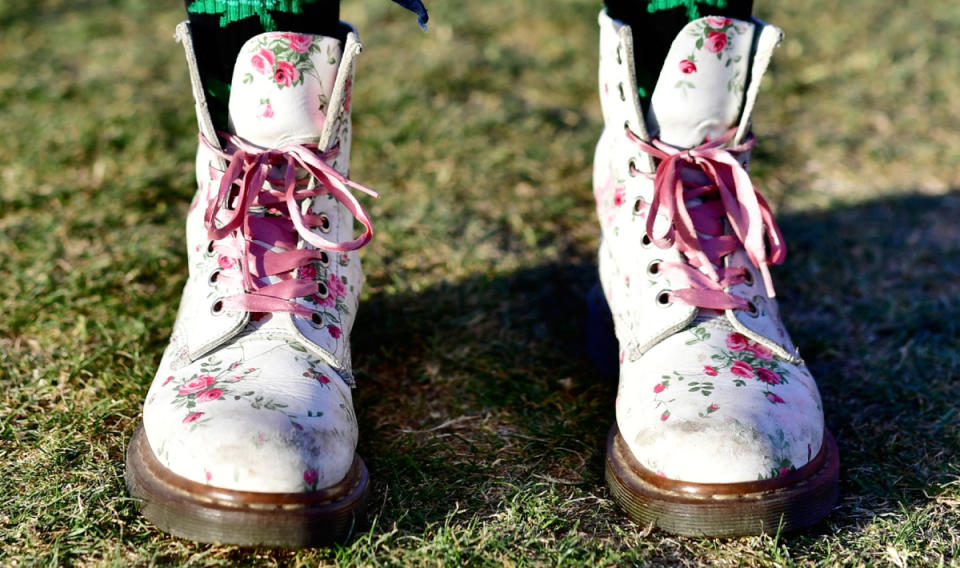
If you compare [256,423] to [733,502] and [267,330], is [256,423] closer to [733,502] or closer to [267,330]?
[267,330]

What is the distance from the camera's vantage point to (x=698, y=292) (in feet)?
5.88

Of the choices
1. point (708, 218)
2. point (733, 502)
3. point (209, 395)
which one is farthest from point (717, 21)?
point (209, 395)

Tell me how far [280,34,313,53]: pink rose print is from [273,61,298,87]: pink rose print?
3 cm

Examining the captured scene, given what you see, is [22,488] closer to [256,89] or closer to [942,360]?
[256,89]

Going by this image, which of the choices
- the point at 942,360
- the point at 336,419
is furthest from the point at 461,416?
the point at 942,360

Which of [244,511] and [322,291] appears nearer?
[244,511]

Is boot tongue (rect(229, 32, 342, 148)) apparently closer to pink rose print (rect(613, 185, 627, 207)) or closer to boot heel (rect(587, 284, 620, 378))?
pink rose print (rect(613, 185, 627, 207))

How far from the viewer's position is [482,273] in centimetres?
257

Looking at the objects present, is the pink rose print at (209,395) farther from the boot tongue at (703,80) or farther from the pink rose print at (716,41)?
the pink rose print at (716,41)

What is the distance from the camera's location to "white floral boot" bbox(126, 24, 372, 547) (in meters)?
1.47

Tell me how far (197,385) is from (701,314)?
0.94m

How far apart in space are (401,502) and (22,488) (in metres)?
0.67

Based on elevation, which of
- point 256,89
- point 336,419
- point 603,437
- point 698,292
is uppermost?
point 256,89

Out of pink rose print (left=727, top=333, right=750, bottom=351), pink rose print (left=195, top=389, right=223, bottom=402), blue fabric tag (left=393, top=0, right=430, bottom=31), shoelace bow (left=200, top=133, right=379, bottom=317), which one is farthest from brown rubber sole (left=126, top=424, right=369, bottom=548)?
blue fabric tag (left=393, top=0, right=430, bottom=31)
